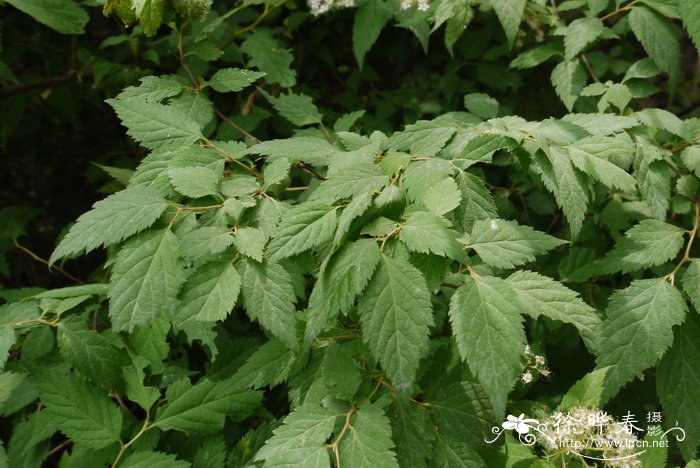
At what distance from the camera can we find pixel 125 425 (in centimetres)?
142

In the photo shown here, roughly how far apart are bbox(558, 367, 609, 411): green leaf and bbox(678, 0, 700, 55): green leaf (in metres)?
1.00

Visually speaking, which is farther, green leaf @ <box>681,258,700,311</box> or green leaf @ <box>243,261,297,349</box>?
green leaf @ <box>681,258,700,311</box>

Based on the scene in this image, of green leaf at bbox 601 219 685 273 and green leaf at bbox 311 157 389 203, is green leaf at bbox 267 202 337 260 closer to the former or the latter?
green leaf at bbox 311 157 389 203

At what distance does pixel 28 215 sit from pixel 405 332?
2233 millimetres

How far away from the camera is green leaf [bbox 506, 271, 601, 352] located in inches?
40.8

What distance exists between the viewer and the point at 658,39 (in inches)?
65.6

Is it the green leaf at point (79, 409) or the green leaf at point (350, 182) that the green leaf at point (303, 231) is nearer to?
the green leaf at point (350, 182)

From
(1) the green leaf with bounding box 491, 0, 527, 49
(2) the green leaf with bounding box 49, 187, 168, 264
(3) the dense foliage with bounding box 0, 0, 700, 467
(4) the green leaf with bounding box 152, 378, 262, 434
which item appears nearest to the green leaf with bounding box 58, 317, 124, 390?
(3) the dense foliage with bounding box 0, 0, 700, 467

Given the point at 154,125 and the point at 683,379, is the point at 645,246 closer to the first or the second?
the point at 683,379

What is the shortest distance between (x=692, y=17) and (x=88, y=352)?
6.00 ft

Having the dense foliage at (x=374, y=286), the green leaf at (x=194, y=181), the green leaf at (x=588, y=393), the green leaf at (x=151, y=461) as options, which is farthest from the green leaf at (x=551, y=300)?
the green leaf at (x=151, y=461)

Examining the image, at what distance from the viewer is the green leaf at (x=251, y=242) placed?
1039 mm

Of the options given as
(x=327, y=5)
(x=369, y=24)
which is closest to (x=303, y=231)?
(x=327, y=5)

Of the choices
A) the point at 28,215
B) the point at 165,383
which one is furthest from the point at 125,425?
the point at 28,215
